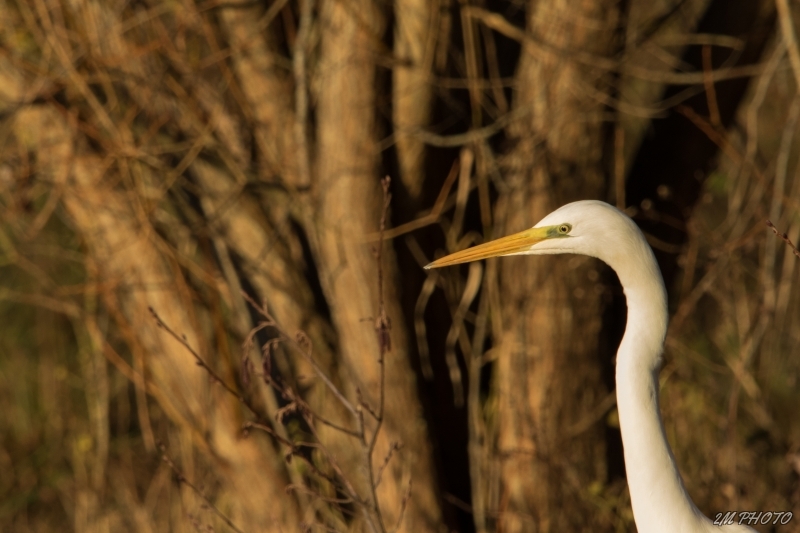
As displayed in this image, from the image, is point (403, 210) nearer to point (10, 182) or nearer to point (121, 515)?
point (10, 182)

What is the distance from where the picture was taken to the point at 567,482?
3.80m

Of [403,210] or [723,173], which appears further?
[723,173]

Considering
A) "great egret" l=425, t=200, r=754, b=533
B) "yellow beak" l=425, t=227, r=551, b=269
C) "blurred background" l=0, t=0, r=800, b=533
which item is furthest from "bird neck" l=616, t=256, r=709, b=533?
"blurred background" l=0, t=0, r=800, b=533

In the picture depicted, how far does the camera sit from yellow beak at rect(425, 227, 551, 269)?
218 cm

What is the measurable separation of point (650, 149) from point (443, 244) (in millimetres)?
1003

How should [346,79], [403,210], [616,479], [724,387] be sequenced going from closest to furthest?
[346,79], [403,210], [616,479], [724,387]

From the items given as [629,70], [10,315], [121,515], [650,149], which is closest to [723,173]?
[650,149]

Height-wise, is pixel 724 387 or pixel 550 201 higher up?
pixel 550 201

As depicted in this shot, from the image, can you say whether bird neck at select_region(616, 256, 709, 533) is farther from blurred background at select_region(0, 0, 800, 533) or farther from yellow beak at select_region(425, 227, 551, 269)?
blurred background at select_region(0, 0, 800, 533)

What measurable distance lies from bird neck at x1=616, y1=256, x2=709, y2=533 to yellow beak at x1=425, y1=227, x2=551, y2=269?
0.21 meters

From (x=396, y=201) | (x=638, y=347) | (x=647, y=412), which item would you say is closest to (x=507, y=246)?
(x=638, y=347)

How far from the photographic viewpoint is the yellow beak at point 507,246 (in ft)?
7.16

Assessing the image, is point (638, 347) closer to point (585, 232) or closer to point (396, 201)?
point (585, 232)

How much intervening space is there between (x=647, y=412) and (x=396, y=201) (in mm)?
1823
